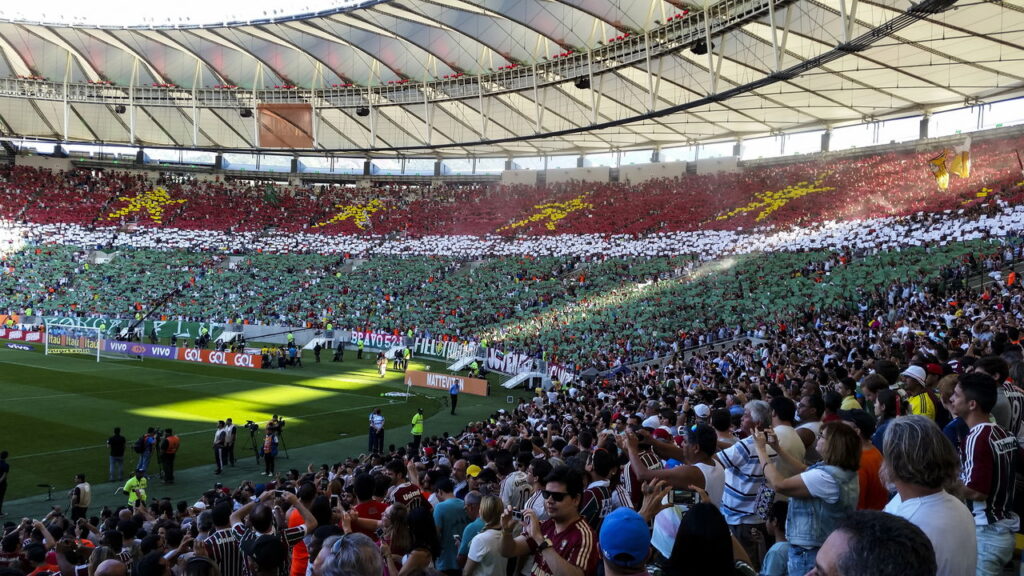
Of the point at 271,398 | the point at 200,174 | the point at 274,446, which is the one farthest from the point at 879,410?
the point at 200,174

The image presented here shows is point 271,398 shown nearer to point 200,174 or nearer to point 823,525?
point 823,525

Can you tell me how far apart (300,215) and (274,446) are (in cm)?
5123

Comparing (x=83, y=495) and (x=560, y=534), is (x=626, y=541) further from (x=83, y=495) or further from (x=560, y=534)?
(x=83, y=495)

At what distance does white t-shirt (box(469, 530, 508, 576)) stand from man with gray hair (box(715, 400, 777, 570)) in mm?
1780

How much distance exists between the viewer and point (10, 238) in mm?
56844

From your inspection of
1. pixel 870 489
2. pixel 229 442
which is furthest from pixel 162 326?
pixel 870 489

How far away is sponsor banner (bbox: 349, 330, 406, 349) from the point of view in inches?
1610

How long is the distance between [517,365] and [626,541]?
30.1 metres

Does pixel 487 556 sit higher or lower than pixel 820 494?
lower

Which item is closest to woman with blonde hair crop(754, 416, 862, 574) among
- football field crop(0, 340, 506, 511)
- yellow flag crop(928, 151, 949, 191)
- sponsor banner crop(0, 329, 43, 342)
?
football field crop(0, 340, 506, 511)

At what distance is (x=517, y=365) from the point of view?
33750 millimetres

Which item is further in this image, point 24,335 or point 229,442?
point 24,335

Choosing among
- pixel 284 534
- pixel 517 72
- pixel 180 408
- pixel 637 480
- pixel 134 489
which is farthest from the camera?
pixel 517 72

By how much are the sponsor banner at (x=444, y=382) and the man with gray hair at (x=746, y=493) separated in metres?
23.8
